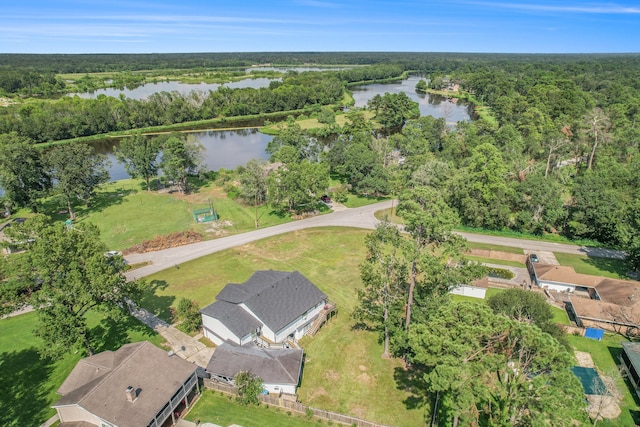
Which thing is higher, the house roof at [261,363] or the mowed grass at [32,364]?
the house roof at [261,363]

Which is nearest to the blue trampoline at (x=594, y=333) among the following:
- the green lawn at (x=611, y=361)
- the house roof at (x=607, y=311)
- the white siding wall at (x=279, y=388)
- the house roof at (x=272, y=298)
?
the green lawn at (x=611, y=361)

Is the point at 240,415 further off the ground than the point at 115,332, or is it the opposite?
the point at 240,415

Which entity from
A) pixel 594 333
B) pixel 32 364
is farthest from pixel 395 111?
pixel 32 364

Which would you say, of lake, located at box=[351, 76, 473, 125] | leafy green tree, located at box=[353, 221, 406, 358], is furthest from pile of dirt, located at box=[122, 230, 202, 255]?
lake, located at box=[351, 76, 473, 125]

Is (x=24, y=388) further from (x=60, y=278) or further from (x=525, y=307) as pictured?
(x=525, y=307)

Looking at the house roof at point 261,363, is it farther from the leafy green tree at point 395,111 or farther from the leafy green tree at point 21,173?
the leafy green tree at point 395,111

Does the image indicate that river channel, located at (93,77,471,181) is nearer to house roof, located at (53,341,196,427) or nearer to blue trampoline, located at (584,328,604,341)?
house roof, located at (53,341,196,427)
